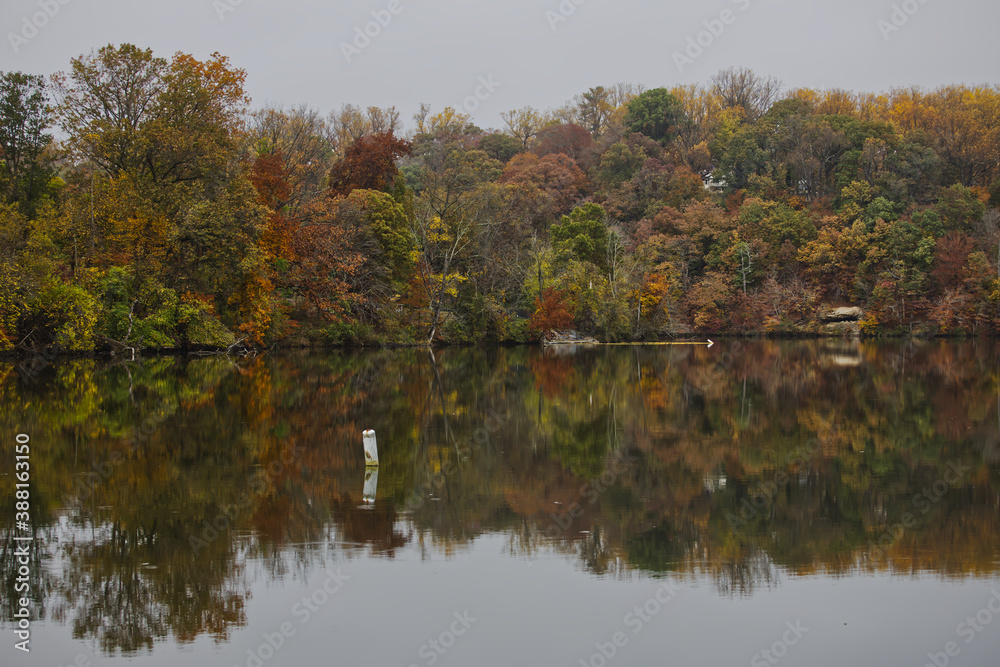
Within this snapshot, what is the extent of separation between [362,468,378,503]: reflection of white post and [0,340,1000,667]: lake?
0.05 m

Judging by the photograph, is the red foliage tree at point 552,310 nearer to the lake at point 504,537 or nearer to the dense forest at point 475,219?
the dense forest at point 475,219

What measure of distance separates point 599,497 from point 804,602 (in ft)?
9.54

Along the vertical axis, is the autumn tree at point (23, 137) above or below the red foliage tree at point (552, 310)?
above

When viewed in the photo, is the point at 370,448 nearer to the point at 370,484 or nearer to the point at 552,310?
the point at 370,484

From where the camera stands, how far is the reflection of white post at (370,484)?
8422mm

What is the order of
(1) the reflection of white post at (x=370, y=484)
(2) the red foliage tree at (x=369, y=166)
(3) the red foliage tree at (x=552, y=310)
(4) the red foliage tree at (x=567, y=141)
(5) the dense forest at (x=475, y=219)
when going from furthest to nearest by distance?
(4) the red foliage tree at (x=567, y=141) → (3) the red foliage tree at (x=552, y=310) → (2) the red foliage tree at (x=369, y=166) → (5) the dense forest at (x=475, y=219) → (1) the reflection of white post at (x=370, y=484)

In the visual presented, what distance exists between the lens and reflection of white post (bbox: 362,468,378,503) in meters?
8.42

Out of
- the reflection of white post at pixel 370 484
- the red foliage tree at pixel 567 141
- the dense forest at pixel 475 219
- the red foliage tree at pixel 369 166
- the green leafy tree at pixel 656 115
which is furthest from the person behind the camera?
the red foliage tree at pixel 567 141

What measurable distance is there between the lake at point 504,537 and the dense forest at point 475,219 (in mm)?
16256

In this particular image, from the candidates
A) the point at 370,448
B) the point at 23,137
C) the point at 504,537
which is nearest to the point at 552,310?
the point at 23,137

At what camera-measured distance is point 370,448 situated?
9.73 meters

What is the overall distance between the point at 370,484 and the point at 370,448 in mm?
803

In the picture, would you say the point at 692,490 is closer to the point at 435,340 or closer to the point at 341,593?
the point at 341,593

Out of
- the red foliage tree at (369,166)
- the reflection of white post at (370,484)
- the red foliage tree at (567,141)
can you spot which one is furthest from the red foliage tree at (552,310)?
the reflection of white post at (370,484)
